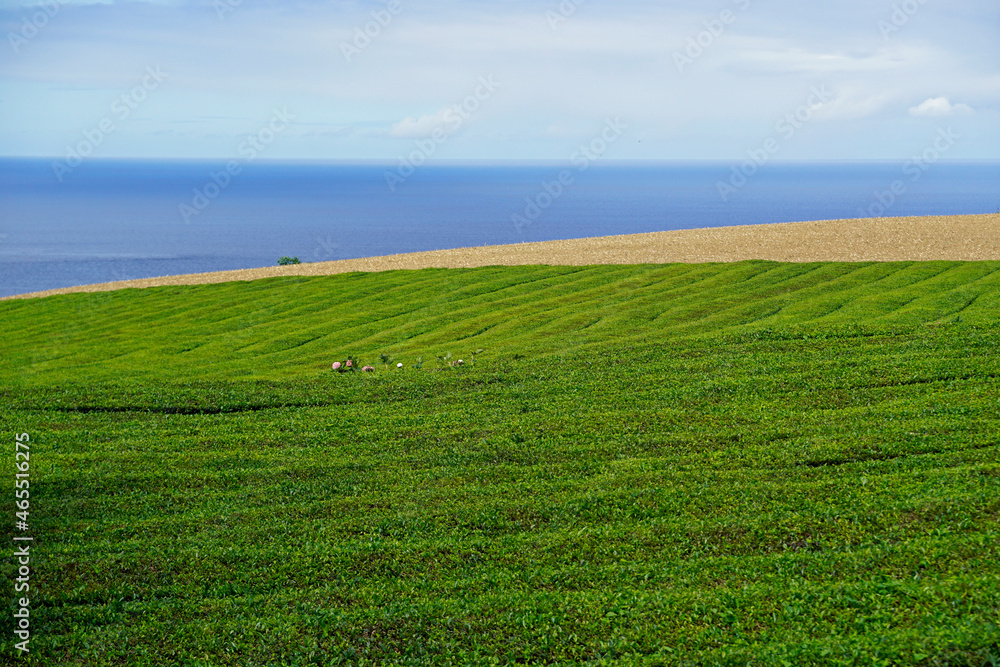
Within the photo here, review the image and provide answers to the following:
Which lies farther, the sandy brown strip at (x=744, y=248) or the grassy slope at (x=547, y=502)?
the sandy brown strip at (x=744, y=248)

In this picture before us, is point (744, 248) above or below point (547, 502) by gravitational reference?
above

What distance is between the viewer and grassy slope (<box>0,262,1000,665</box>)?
819cm

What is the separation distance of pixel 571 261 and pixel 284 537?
28652 mm

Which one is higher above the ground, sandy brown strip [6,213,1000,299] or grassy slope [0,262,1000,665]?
sandy brown strip [6,213,1000,299]

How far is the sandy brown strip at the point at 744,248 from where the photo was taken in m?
34.3

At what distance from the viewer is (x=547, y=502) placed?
36.8ft

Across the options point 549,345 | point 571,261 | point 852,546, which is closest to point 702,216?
point 571,261

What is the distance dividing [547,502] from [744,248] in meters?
28.9

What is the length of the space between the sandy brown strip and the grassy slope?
12.3m

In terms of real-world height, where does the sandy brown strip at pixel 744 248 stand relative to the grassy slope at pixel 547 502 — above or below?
above

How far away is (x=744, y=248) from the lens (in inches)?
1483

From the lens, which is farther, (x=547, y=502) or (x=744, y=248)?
(x=744, y=248)

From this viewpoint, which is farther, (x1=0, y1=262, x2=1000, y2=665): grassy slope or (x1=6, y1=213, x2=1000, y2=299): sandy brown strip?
(x1=6, y1=213, x2=1000, y2=299): sandy brown strip

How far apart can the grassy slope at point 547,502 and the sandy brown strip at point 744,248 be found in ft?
40.2
